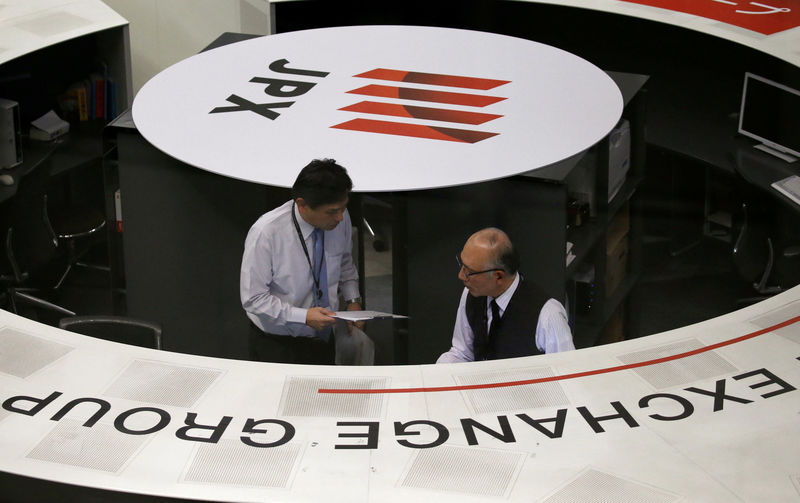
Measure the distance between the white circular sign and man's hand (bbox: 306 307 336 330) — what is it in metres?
0.56

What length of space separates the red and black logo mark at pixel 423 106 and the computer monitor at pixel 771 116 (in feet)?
5.05

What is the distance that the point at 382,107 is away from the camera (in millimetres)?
5070

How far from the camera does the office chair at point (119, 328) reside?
3.93 meters

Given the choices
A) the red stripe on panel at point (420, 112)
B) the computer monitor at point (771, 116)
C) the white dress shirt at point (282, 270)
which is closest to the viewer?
the white dress shirt at point (282, 270)

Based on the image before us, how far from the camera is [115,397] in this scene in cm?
294

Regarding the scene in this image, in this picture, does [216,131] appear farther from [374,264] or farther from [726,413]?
[726,413]

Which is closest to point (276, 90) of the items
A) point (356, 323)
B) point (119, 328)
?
point (356, 323)

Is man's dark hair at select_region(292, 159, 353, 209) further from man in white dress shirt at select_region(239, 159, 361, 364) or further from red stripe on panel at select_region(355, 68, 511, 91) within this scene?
red stripe on panel at select_region(355, 68, 511, 91)

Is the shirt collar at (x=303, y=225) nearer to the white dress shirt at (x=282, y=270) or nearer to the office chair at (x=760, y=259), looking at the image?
the white dress shirt at (x=282, y=270)

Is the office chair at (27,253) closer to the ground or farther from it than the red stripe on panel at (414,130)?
closer to the ground

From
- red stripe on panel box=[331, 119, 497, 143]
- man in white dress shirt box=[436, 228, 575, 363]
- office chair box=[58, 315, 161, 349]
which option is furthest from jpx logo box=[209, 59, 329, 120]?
man in white dress shirt box=[436, 228, 575, 363]

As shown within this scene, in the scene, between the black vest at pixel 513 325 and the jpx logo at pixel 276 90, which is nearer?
the black vest at pixel 513 325

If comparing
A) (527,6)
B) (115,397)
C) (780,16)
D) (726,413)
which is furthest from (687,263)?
(115,397)

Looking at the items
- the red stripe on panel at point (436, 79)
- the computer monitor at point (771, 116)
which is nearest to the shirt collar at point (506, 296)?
the red stripe on panel at point (436, 79)
